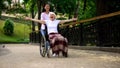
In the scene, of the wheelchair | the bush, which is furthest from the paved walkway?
the bush

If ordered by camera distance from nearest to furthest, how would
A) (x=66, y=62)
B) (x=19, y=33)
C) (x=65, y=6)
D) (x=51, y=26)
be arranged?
(x=66, y=62) → (x=51, y=26) → (x=65, y=6) → (x=19, y=33)

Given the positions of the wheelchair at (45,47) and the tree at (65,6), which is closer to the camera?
the wheelchair at (45,47)

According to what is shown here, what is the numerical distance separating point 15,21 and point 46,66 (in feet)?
234

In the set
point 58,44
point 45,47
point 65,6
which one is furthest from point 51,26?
point 65,6

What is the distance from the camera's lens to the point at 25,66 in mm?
10016

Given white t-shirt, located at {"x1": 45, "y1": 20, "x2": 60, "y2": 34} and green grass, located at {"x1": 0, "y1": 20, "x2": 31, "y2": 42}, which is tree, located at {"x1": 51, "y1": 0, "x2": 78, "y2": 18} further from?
white t-shirt, located at {"x1": 45, "y1": 20, "x2": 60, "y2": 34}

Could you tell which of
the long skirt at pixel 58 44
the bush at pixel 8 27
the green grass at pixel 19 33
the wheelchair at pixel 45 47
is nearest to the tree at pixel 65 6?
the green grass at pixel 19 33

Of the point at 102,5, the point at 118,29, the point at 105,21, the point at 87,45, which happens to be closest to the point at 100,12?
the point at 102,5

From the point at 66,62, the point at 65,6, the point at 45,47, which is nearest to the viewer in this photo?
the point at 66,62

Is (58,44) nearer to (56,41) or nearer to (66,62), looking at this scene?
(56,41)

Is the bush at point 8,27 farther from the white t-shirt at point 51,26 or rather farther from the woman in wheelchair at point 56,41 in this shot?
the woman in wheelchair at point 56,41

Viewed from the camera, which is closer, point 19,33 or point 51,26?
point 51,26

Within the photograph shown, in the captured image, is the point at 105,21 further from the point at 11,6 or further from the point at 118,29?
the point at 11,6

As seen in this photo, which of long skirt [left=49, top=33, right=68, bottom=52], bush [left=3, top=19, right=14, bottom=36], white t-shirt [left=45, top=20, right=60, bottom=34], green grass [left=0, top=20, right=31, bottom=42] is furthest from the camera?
bush [left=3, top=19, right=14, bottom=36]
